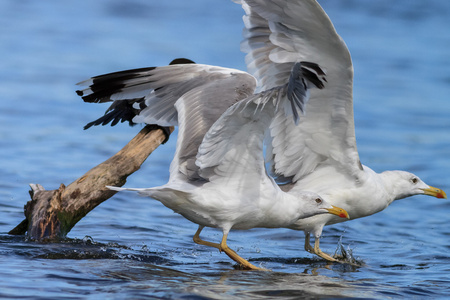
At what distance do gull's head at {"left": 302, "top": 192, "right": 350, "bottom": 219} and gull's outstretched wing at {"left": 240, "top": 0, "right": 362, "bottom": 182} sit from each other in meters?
0.50

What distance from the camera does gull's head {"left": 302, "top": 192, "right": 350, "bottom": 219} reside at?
6977 mm

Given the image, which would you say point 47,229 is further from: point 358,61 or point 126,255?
point 358,61

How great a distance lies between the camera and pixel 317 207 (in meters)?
7.02

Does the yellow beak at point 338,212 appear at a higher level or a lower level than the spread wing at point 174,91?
lower

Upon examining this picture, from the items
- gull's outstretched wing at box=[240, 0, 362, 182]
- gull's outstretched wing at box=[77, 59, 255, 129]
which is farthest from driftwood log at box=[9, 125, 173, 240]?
gull's outstretched wing at box=[240, 0, 362, 182]

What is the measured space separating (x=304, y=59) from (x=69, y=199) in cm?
239

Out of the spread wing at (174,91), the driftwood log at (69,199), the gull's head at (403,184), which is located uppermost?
the spread wing at (174,91)

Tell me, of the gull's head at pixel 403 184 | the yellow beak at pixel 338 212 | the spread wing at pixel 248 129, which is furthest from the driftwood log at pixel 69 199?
the gull's head at pixel 403 184

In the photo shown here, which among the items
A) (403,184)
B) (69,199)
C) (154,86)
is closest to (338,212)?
(403,184)

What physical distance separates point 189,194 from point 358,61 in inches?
559

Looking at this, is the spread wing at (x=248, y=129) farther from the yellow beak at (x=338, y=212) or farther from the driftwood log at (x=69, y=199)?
the driftwood log at (x=69, y=199)

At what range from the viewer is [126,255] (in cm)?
702

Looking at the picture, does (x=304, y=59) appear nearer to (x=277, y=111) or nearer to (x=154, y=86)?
(x=277, y=111)

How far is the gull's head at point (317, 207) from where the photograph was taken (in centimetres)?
698
